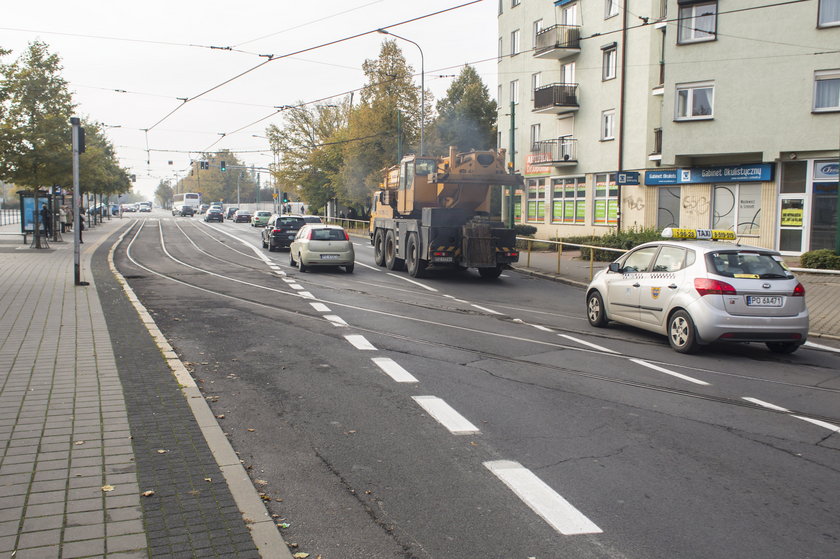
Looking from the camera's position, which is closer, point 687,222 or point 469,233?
point 469,233

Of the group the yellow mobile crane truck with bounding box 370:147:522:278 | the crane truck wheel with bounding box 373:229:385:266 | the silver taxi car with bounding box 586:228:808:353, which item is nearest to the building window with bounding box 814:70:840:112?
the yellow mobile crane truck with bounding box 370:147:522:278

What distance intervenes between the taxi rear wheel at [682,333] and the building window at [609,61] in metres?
26.0

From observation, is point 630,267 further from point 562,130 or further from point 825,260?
point 562,130

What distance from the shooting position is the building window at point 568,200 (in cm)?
3700

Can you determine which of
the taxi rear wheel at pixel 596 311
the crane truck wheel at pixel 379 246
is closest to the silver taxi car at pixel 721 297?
the taxi rear wheel at pixel 596 311

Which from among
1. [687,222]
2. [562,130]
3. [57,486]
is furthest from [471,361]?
[562,130]

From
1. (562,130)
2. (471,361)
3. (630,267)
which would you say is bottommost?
(471,361)

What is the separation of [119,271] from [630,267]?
1528 cm

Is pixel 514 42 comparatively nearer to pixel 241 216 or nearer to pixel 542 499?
pixel 241 216

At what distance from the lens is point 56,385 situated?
24.2 feet

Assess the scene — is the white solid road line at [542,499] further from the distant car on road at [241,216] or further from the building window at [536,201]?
the distant car on road at [241,216]

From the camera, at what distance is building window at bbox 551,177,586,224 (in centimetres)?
3700

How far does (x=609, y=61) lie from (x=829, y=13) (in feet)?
35.8

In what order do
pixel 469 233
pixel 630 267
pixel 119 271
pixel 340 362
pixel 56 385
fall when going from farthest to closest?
pixel 119 271 < pixel 469 233 < pixel 630 267 < pixel 340 362 < pixel 56 385
